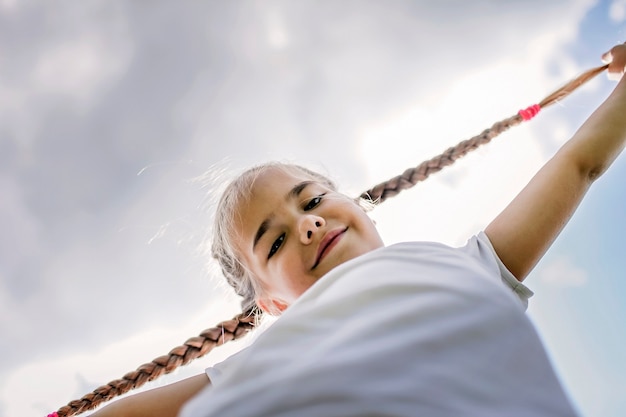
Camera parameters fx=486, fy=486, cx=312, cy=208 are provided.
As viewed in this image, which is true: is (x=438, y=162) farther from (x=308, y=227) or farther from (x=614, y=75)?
(x=308, y=227)

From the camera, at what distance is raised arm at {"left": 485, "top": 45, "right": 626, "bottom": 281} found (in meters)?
1.51

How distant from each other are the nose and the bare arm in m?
0.54

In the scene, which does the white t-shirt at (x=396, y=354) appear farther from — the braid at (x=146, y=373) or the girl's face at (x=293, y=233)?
the braid at (x=146, y=373)

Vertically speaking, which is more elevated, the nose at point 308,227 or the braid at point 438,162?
the braid at point 438,162

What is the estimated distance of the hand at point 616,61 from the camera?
208 centimetres

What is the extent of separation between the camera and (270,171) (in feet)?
6.70

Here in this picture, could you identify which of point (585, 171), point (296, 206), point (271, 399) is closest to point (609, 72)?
point (585, 171)

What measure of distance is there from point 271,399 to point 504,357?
44 cm

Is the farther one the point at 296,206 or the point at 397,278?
the point at 296,206

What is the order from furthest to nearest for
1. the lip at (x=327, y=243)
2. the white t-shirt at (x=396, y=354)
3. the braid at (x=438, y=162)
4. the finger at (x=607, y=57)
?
the braid at (x=438, y=162) → the finger at (x=607, y=57) → the lip at (x=327, y=243) → the white t-shirt at (x=396, y=354)

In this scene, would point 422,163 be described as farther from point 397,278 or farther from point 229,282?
point 397,278

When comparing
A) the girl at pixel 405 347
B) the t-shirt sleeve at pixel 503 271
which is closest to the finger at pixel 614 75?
the girl at pixel 405 347

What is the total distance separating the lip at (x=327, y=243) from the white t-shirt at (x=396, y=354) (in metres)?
0.62

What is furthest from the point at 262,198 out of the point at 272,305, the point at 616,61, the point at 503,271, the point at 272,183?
the point at 616,61
